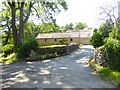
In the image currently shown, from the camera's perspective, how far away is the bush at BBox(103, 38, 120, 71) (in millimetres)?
15023

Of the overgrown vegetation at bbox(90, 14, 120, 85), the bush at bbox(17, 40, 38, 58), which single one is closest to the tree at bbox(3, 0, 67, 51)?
the bush at bbox(17, 40, 38, 58)

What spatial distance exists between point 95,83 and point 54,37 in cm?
4860

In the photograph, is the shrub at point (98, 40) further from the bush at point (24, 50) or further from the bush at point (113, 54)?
the bush at point (113, 54)

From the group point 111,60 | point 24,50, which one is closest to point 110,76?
point 111,60

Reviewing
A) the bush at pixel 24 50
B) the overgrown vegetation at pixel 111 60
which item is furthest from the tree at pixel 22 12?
the overgrown vegetation at pixel 111 60

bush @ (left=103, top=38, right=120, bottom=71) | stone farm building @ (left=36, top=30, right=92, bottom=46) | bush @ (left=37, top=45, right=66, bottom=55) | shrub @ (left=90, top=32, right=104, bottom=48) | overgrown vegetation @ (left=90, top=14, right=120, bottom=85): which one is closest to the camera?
overgrown vegetation @ (left=90, top=14, right=120, bottom=85)

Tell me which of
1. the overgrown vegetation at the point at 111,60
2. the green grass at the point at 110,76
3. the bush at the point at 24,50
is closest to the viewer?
the green grass at the point at 110,76

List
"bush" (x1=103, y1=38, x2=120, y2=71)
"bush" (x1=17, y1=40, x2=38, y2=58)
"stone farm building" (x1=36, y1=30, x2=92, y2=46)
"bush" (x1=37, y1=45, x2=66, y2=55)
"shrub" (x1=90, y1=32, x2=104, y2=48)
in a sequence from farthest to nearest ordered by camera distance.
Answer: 1. "stone farm building" (x1=36, y1=30, x2=92, y2=46)
2. "bush" (x1=37, y1=45, x2=66, y2=55)
3. "bush" (x1=17, y1=40, x2=38, y2=58)
4. "shrub" (x1=90, y1=32, x2=104, y2=48)
5. "bush" (x1=103, y1=38, x2=120, y2=71)

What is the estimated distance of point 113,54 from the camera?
50.5 ft

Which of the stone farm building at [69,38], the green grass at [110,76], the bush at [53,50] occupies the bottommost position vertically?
the green grass at [110,76]

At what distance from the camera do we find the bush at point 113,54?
15023mm

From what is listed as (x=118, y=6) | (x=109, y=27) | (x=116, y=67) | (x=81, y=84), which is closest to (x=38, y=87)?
(x=81, y=84)

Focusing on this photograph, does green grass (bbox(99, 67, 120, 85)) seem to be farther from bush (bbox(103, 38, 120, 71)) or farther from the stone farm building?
the stone farm building

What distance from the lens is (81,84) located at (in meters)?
11.9
